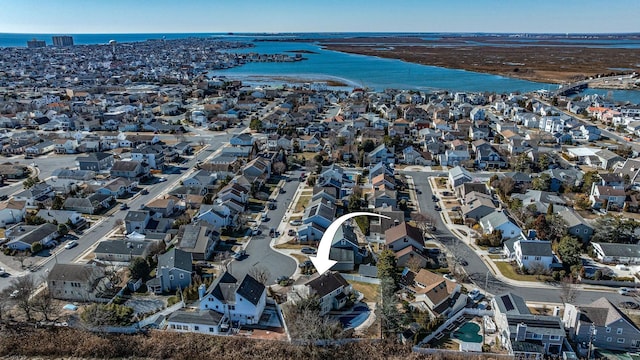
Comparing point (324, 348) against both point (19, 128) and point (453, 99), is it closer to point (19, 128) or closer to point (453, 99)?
point (19, 128)

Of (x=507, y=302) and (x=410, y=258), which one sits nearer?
(x=507, y=302)

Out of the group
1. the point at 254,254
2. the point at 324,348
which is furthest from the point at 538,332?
the point at 254,254

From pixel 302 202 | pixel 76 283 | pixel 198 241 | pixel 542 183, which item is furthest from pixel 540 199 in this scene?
pixel 76 283

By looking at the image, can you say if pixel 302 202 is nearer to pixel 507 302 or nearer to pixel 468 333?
pixel 468 333

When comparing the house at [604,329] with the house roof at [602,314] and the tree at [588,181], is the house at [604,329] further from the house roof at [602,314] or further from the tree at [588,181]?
the tree at [588,181]

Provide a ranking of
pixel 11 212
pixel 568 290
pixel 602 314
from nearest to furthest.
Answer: pixel 602 314 < pixel 568 290 < pixel 11 212

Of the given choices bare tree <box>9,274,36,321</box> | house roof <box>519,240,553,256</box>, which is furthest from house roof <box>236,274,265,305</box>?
house roof <box>519,240,553,256</box>

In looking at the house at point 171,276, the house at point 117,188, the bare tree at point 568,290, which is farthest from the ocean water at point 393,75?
the house at point 171,276
